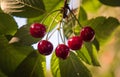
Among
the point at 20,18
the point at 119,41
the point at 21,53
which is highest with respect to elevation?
the point at 20,18

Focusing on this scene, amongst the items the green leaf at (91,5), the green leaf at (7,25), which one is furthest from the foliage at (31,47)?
the green leaf at (91,5)

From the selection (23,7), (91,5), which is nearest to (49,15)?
(23,7)

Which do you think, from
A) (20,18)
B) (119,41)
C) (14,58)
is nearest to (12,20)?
(20,18)

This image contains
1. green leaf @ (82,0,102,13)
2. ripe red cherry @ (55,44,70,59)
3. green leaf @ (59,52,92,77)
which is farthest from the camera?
green leaf @ (82,0,102,13)

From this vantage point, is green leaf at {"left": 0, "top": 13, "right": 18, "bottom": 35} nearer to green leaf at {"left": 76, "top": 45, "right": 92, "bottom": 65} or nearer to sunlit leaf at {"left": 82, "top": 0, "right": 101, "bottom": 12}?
green leaf at {"left": 76, "top": 45, "right": 92, "bottom": 65}

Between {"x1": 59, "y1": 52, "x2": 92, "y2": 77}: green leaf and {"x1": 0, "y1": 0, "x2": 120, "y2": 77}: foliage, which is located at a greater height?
{"x1": 0, "y1": 0, "x2": 120, "y2": 77}: foliage

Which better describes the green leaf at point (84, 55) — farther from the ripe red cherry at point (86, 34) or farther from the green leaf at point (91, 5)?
the green leaf at point (91, 5)

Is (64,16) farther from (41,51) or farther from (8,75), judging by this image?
(8,75)

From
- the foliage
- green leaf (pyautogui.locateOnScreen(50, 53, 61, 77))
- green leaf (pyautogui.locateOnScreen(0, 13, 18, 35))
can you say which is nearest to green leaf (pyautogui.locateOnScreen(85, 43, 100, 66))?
the foliage
